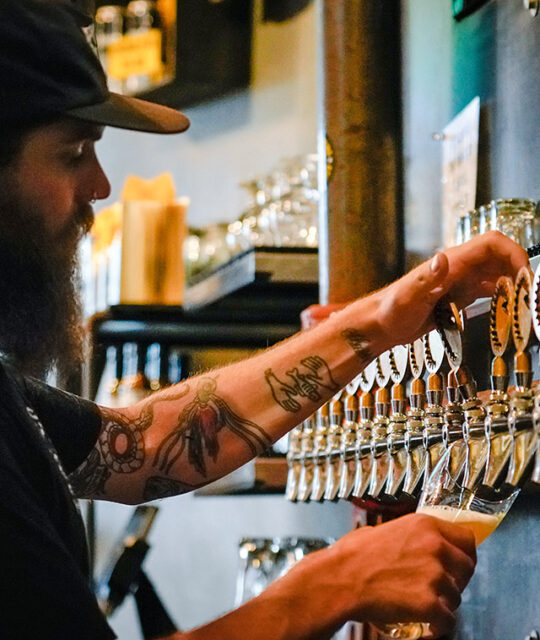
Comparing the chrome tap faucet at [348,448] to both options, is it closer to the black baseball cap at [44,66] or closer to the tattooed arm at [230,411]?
the tattooed arm at [230,411]

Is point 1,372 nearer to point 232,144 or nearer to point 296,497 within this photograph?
point 296,497

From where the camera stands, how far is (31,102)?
172cm

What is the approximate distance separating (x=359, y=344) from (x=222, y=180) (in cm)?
307

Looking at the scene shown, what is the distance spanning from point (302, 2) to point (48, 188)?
2.43 metres

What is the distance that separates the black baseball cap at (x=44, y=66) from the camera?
5.56 feet

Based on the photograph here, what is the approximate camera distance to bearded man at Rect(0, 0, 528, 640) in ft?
4.45

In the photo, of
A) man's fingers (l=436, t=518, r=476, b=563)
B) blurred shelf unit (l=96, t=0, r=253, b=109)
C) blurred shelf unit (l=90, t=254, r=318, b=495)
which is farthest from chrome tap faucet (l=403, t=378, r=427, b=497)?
blurred shelf unit (l=96, t=0, r=253, b=109)

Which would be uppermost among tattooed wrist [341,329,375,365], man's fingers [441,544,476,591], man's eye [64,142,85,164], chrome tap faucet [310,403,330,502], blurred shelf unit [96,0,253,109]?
blurred shelf unit [96,0,253,109]

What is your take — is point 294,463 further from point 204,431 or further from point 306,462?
point 204,431

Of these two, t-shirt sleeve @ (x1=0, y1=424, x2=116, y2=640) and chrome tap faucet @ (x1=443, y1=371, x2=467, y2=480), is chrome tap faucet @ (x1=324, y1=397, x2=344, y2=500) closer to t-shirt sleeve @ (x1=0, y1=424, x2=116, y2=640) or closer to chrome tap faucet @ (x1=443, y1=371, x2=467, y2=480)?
chrome tap faucet @ (x1=443, y1=371, x2=467, y2=480)

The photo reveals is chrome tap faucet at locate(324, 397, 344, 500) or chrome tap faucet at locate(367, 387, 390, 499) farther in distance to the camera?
chrome tap faucet at locate(324, 397, 344, 500)

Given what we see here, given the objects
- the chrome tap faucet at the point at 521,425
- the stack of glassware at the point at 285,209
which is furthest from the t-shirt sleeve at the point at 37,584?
the stack of glassware at the point at 285,209

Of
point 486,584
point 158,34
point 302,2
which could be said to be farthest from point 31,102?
point 158,34

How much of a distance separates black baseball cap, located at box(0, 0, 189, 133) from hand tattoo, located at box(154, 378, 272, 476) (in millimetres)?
501
